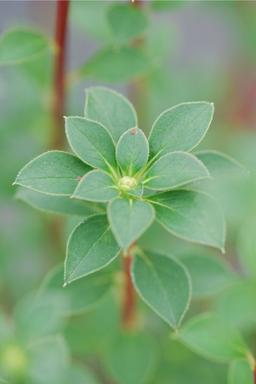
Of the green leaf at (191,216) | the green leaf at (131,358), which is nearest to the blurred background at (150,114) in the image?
the green leaf at (131,358)

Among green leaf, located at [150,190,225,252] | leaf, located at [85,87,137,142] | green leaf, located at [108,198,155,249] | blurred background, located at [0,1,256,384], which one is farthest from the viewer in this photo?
blurred background, located at [0,1,256,384]

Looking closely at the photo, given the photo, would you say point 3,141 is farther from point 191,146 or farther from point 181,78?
point 191,146

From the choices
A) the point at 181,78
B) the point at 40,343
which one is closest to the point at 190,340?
the point at 40,343

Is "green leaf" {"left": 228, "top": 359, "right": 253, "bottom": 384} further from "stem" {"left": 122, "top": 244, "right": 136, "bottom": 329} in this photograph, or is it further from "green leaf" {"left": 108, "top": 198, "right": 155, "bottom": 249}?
"green leaf" {"left": 108, "top": 198, "right": 155, "bottom": 249}

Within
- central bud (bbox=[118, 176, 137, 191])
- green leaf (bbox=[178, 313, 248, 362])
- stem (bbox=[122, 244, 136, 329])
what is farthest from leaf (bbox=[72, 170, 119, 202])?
green leaf (bbox=[178, 313, 248, 362])

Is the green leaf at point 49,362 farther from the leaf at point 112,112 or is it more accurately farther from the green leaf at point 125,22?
the green leaf at point 125,22

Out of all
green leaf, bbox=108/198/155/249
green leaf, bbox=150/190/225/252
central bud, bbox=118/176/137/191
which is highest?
central bud, bbox=118/176/137/191

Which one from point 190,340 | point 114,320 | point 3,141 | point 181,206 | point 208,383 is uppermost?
point 181,206
